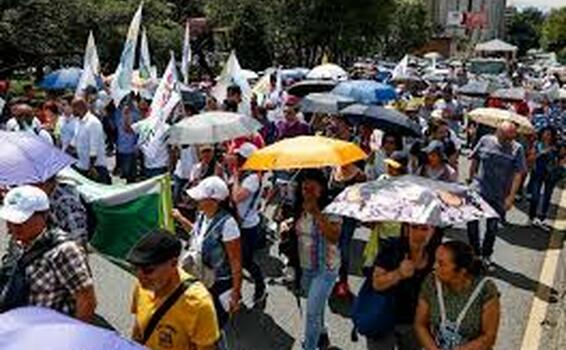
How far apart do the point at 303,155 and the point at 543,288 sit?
12.4 feet

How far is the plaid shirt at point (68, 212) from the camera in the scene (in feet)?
19.8

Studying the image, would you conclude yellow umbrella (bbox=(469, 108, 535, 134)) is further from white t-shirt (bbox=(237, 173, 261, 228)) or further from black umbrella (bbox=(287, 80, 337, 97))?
black umbrella (bbox=(287, 80, 337, 97))

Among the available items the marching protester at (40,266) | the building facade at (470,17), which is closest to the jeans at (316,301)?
the marching protester at (40,266)

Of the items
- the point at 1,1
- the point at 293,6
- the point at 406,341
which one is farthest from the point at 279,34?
the point at 406,341

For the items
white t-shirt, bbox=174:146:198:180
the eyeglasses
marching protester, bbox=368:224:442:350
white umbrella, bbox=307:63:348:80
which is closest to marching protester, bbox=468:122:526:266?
white t-shirt, bbox=174:146:198:180

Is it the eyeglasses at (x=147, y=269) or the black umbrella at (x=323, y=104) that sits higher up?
the eyeglasses at (x=147, y=269)

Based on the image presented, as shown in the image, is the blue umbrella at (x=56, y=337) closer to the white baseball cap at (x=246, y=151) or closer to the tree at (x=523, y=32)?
the white baseball cap at (x=246, y=151)

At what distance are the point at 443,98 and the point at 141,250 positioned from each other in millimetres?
15341

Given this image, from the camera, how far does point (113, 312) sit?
7.96 meters

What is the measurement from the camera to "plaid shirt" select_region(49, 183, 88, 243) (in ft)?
19.8

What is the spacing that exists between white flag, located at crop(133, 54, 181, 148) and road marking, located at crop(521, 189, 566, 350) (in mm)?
4709

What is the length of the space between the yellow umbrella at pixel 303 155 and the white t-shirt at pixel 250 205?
1.70ft

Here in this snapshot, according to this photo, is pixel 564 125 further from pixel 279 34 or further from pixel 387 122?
pixel 279 34

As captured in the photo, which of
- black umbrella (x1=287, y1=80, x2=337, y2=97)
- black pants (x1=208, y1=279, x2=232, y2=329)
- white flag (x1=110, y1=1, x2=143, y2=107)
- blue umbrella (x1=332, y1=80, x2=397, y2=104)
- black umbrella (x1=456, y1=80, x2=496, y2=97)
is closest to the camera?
black pants (x1=208, y1=279, x2=232, y2=329)
